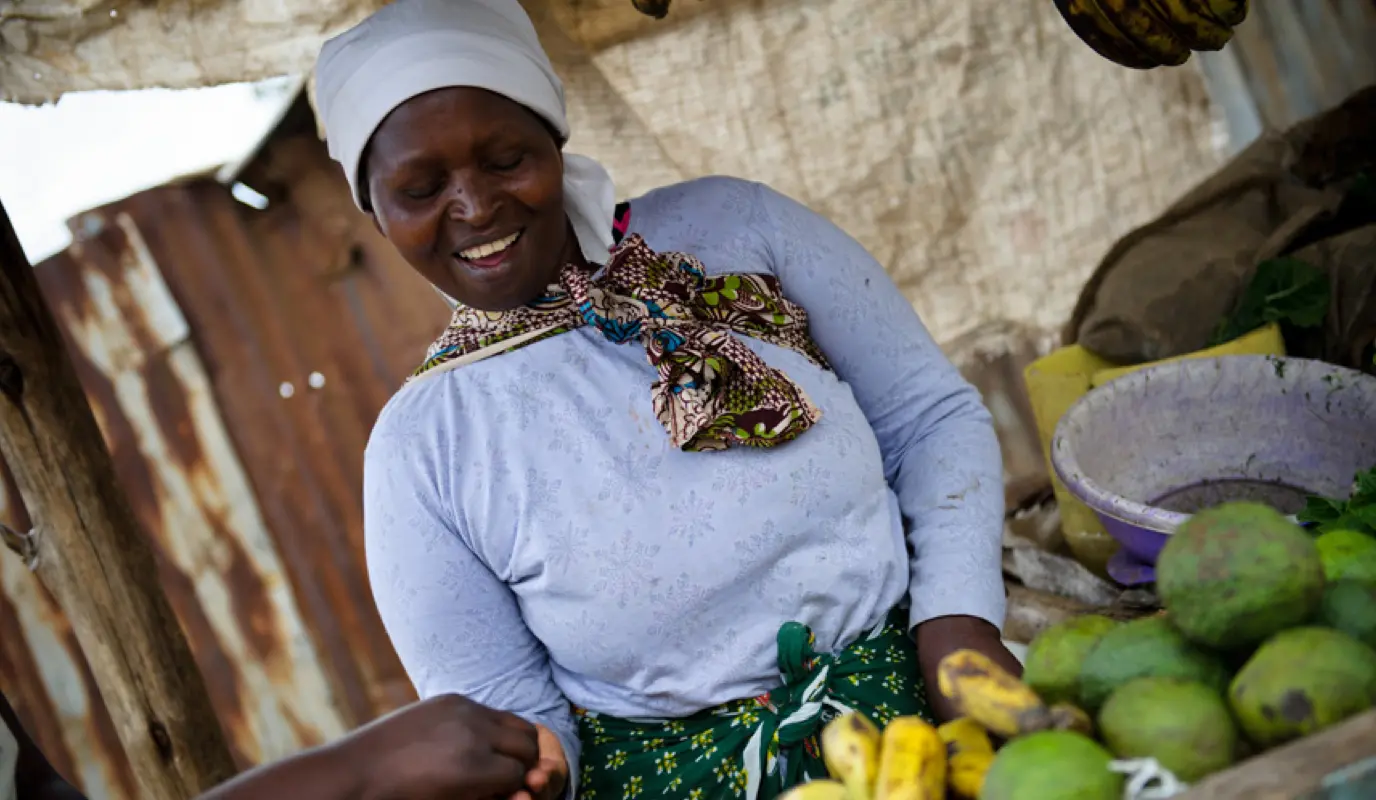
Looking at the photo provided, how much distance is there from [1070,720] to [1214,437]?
240 cm

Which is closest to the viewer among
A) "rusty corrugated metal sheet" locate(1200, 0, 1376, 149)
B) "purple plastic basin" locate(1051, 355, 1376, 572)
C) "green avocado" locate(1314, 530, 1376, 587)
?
"green avocado" locate(1314, 530, 1376, 587)

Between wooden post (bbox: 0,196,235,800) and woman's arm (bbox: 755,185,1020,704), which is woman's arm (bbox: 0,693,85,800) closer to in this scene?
wooden post (bbox: 0,196,235,800)

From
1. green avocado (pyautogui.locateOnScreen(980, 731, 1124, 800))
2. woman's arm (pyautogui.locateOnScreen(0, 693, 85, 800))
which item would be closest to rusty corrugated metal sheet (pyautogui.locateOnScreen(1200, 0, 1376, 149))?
green avocado (pyautogui.locateOnScreen(980, 731, 1124, 800))

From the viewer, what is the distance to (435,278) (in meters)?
1.77

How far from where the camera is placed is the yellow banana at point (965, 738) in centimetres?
103

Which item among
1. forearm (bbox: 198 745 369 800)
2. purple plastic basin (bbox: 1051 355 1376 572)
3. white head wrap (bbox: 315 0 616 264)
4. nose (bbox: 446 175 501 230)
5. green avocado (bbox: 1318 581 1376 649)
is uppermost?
white head wrap (bbox: 315 0 616 264)

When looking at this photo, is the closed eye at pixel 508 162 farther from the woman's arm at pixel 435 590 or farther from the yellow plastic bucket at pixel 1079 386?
the yellow plastic bucket at pixel 1079 386

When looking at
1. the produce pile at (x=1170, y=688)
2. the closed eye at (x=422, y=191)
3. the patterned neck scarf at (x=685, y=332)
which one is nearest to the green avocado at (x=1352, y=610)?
the produce pile at (x=1170, y=688)

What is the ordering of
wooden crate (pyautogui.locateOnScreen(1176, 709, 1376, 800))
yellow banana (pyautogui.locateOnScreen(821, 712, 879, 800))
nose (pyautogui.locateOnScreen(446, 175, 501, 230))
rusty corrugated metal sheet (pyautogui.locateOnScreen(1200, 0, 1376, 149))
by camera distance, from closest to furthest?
wooden crate (pyautogui.locateOnScreen(1176, 709, 1376, 800)) < yellow banana (pyautogui.locateOnScreen(821, 712, 879, 800)) < nose (pyautogui.locateOnScreen(446, 175, 501, 230)) < rusty corrugated metal sheet (pyautogui.locateOnScreen(1200, 0, 1376, 149))

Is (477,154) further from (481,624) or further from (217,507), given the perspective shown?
(217,507)

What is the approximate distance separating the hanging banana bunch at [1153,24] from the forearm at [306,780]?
68.5 inches

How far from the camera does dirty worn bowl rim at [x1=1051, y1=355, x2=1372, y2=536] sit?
2.55 m

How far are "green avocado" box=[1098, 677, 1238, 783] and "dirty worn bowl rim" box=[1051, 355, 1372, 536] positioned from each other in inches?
60.8

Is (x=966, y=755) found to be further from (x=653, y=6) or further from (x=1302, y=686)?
(x=653, y=6)
